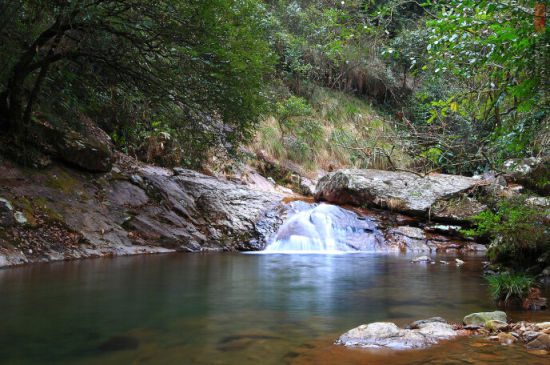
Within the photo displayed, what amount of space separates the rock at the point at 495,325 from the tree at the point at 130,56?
5755mm

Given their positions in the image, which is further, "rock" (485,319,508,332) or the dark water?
"rock" (485,319,508,332)

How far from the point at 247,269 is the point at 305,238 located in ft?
13.4

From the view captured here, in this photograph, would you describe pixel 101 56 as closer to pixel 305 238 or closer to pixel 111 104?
pixel 111 104

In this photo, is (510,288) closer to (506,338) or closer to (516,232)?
(506,338)

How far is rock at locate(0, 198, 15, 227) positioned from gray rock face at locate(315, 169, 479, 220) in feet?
30.8

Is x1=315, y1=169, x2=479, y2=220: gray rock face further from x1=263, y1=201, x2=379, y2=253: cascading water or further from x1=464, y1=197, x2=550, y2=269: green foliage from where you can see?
x1=464, y1=197, x2=550, y2=269: green foliage

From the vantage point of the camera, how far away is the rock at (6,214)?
21.7 feet

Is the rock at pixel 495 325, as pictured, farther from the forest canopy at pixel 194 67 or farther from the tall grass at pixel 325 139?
the tall grass at pixel 325 139

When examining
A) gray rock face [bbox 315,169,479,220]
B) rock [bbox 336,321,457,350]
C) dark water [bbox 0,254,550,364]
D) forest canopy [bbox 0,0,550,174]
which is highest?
forest canopy [bbox 0,0,550,174]

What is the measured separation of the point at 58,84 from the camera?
803cm

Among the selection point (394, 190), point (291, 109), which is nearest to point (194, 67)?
point (394, 190)

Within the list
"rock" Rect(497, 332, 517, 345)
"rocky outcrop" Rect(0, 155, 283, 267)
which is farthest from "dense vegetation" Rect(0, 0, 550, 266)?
"rock" Rect(497, 332, 517, 345)

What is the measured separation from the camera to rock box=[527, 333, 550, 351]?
9.14 ft

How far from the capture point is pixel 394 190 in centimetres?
1291
